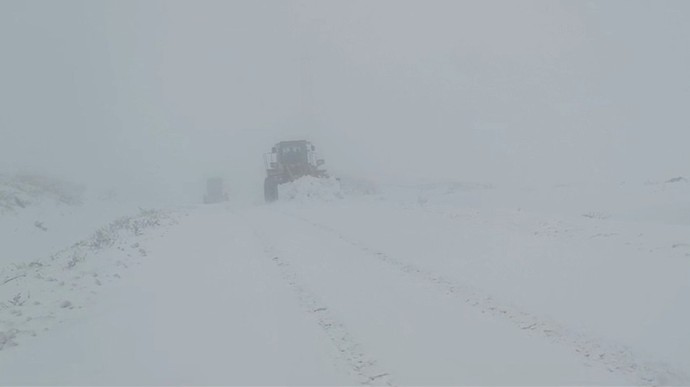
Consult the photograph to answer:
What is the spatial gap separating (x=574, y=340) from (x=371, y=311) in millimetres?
2549

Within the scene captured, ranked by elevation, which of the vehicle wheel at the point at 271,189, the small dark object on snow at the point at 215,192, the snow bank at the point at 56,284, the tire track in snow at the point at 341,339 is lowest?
the small dark object on snow at the point at 215,192

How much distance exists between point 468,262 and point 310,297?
11.5ft

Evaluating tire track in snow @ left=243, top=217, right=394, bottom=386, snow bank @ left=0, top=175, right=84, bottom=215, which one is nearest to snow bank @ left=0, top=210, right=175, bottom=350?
tire track in snow @ left=243, top=217, right=394, bottom=386

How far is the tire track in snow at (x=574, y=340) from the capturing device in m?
4.85

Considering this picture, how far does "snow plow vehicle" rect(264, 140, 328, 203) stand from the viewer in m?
36.5

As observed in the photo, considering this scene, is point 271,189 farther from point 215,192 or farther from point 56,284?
point 56,284

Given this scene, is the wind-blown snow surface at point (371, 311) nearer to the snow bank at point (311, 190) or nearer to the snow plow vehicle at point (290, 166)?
the snow bank at point (311, 190)

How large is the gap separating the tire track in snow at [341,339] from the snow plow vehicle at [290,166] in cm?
2705

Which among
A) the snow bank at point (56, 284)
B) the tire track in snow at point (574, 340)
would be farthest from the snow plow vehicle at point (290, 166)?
the tire track in snow at point (574, 340)

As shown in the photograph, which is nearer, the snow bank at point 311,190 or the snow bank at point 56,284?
the snow bank at point 56,284

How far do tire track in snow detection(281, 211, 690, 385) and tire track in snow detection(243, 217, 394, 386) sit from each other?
198cm

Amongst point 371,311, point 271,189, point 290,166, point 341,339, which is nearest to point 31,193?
point 271,189

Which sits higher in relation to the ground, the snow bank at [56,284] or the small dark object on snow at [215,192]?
the snow bank at [56,284]

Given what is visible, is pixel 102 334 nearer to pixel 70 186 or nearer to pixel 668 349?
pixel 668 349
